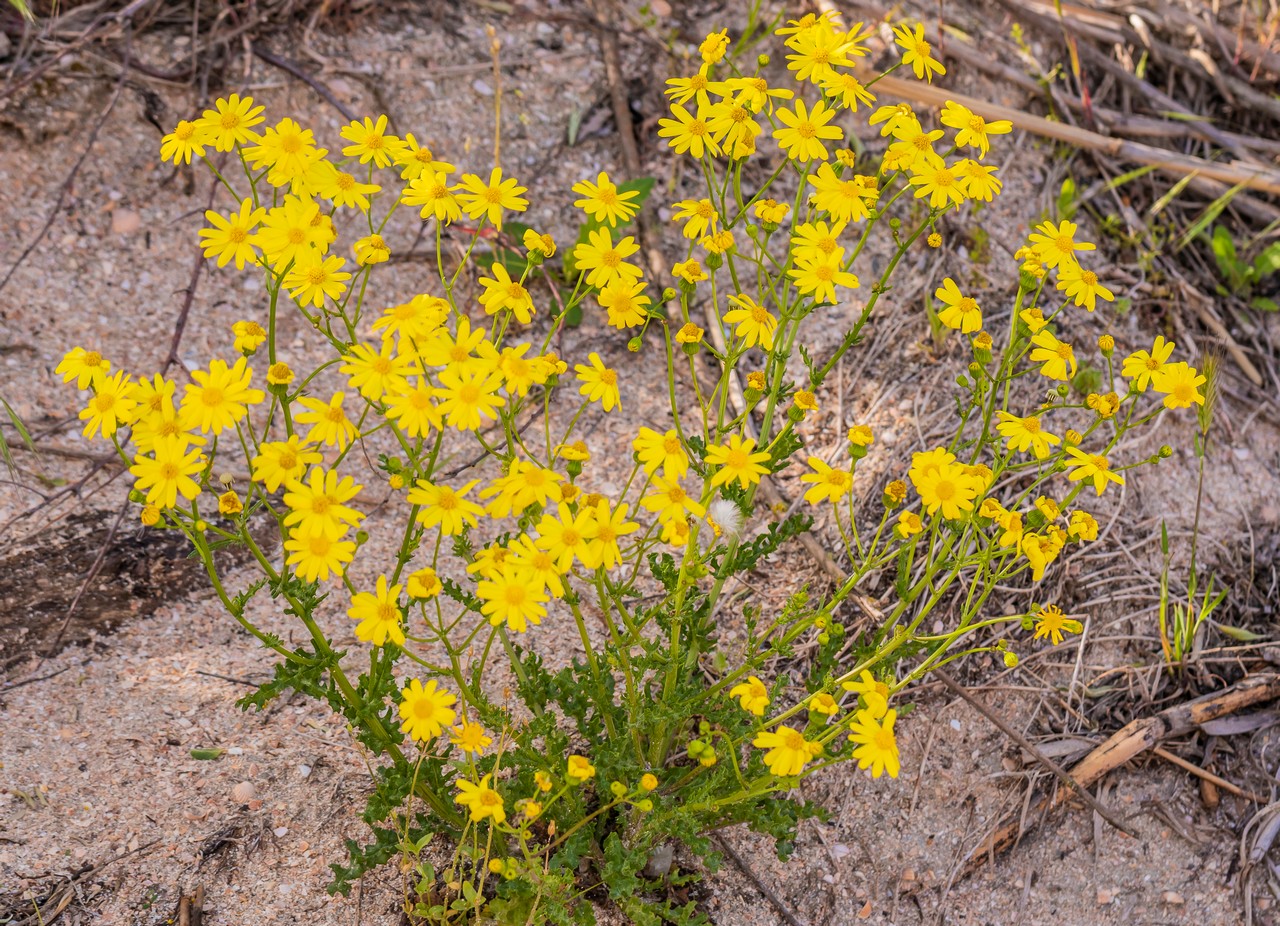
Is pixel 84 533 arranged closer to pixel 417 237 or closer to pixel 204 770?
pixel 204 770

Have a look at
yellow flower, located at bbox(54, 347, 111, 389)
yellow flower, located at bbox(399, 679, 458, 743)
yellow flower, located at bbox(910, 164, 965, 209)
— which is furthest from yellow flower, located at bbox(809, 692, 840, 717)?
yellow flower, located at bbox(54, 347, 111, 389)

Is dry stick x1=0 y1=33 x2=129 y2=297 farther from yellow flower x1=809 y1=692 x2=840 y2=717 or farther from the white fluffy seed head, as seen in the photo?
yellow flower x1=809 y1=692 x2=840 y2=717

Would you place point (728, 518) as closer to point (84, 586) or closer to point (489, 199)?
point (489, 199)

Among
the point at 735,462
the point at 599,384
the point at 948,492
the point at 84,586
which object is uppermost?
the point at 599,384

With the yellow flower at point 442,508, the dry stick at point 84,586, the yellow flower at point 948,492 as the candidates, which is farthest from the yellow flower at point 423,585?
the dry stick at point 84,586

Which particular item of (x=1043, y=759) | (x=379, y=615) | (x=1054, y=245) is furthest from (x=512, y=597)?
(x=1043, y=759)

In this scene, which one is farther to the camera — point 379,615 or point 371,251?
point 371,251
